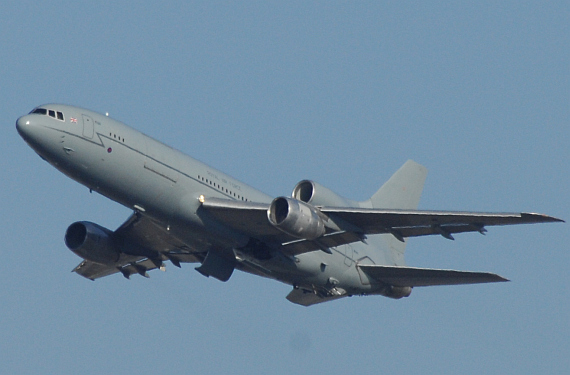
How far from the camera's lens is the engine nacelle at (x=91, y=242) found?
4947 cm

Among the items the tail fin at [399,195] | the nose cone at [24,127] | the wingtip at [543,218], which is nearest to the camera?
the wingtip at [543,218]

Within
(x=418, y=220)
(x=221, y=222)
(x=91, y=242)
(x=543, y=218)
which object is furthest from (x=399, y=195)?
(x=543, y=218)

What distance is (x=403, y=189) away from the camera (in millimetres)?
57188

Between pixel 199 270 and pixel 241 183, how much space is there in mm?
4508

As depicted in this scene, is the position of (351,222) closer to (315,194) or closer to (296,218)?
(315,194)

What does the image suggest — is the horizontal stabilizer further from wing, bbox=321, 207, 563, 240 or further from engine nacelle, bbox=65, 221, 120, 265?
engine nacelle, bbox=65, 221, 120, 265

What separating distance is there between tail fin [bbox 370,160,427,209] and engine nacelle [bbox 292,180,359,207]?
9.11 meters

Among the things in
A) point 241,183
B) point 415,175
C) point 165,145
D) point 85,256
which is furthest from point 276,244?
point 415,175

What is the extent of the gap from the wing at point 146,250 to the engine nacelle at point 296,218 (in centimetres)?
605

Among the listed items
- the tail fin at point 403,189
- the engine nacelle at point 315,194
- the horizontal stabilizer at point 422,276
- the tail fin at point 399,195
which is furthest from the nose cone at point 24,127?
the tail fin at point 403,189

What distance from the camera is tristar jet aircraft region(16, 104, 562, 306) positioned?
41.9m

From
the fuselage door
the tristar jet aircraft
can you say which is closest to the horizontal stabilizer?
the tristar jet aircraft

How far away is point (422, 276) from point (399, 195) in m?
9.28

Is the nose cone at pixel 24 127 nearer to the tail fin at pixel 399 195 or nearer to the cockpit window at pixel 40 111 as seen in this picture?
the cockpit window at pixel 40 111
